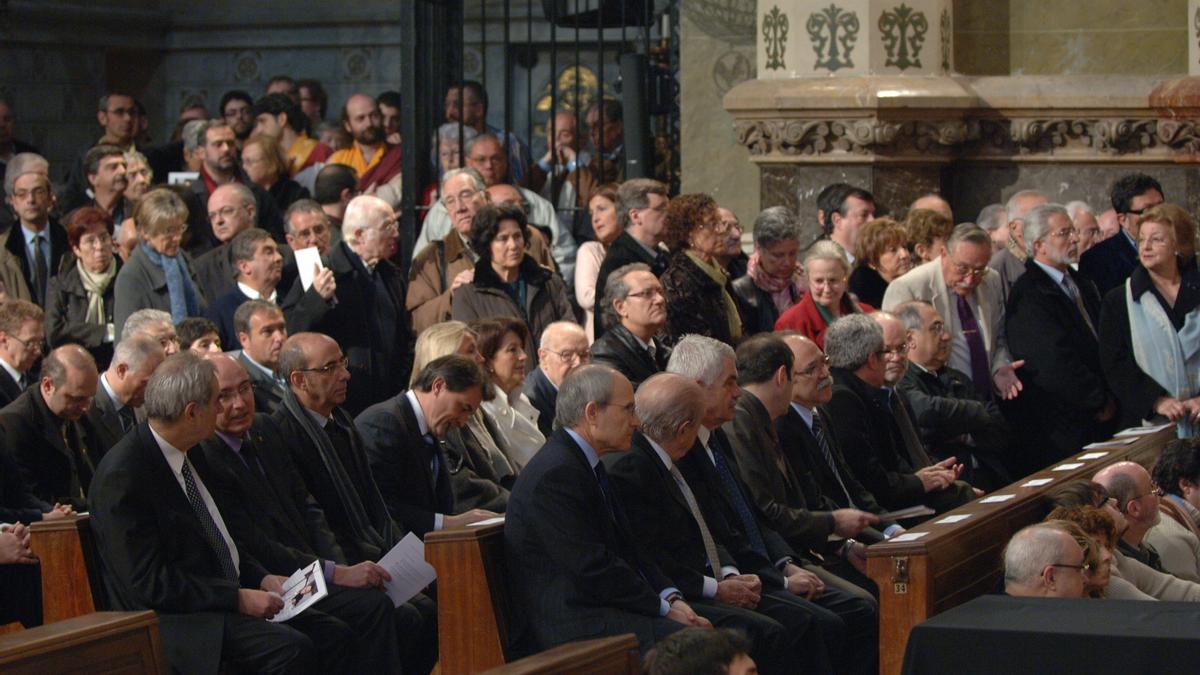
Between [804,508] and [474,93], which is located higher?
[474,93]

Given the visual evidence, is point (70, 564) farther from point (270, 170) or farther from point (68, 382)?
point (270, 170)

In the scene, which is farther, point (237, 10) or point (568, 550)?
point (237, 10)

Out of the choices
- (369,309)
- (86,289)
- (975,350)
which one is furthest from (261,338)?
(975,350)

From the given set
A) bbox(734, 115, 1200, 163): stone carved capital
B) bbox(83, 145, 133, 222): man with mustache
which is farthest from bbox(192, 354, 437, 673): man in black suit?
bbox(734, 115, 1200, 163): stone carved capital

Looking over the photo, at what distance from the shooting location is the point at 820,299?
768 centimetres

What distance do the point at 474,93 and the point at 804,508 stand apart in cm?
490

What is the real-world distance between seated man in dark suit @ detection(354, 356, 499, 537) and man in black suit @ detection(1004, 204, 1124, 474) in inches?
107

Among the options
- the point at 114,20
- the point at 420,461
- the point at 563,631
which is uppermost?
the point at 114,20

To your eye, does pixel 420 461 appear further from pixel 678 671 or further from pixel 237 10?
pixel 237 10

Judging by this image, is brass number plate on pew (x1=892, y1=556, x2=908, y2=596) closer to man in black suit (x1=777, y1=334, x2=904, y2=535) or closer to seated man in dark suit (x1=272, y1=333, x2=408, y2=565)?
man in black suit (x1=777, y1=334, x2=904, y2=535)

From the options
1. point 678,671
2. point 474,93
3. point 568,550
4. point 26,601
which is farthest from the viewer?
point 474,93

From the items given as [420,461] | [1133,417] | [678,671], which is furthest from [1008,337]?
[678,671]

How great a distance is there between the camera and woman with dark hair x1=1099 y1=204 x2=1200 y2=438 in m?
7.91

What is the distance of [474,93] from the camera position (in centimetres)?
1074
